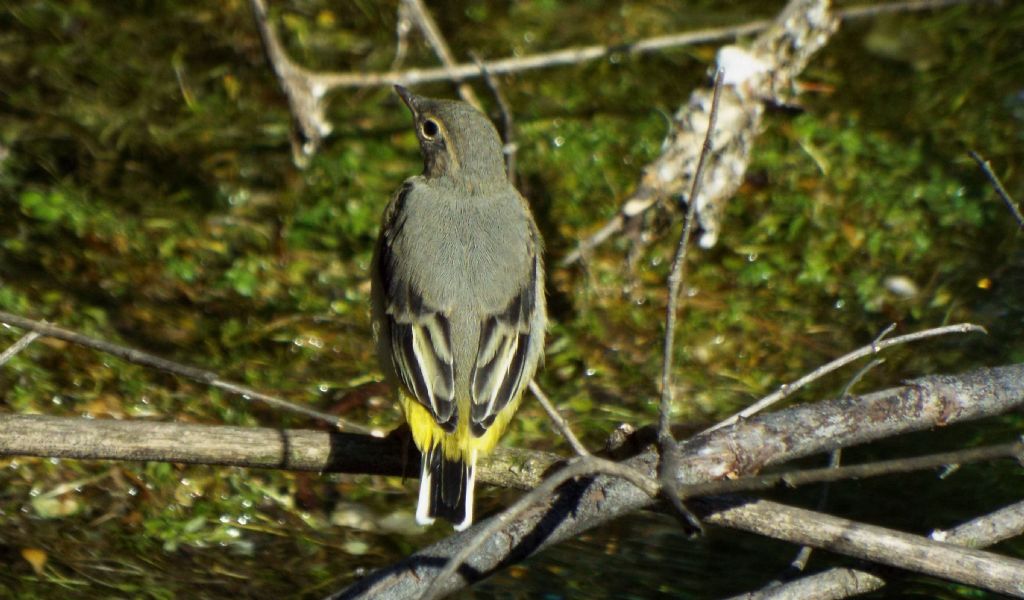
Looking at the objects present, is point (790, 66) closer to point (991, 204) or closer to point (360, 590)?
point (991, 204)

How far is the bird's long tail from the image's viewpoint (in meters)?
4.68

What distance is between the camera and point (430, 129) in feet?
20.9

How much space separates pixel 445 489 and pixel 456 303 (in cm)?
90

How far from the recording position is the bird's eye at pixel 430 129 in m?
6.32

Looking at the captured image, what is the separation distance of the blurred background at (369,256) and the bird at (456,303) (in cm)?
89

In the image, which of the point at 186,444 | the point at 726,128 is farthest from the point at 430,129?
the point at 186,444

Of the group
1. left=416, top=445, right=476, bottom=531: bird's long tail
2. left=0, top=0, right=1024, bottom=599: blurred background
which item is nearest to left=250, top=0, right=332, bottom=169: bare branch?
left=0, top=0, right=1024, bottom=599: blurred background

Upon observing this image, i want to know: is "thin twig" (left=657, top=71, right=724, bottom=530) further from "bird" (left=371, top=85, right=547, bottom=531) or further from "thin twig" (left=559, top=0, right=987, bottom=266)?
"thin twig" (left=559, top=0, right=987, bottom=266)

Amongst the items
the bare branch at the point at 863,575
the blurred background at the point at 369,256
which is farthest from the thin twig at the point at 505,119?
the bare branch at the point at 863,575

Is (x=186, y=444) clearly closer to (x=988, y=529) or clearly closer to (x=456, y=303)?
(x=456, y=303)

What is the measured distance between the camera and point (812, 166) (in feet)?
26.8

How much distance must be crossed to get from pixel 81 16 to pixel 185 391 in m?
3.46

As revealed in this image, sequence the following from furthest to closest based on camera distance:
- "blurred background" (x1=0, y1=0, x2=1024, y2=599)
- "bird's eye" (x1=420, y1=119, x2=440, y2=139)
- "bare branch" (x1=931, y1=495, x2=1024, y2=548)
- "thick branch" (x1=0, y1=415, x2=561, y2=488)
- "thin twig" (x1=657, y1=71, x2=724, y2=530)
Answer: "bird's eye" (x1=420, y1=119, x2=440, y2=139), "blurred background" (x1=0, y1=0, x2=1024, y2=599), "bare branch" (x1=931, y1=495, x2=1024, y2=548), "thick branch" (x1=0, y1=415, x2=561, y2=488), "thin twig" (x1=657, y1=71, x2=724, y2=530)

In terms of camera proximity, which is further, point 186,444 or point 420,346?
point 420,346
